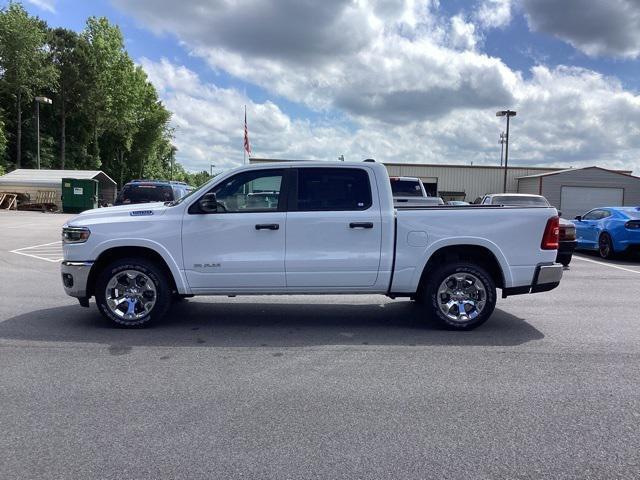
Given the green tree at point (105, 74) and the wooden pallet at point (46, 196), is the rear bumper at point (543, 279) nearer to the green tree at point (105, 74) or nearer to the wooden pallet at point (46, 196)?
the wooden pallet at point (46, 196)

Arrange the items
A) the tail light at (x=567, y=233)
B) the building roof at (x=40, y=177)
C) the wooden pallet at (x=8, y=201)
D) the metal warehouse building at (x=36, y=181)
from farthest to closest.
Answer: the building roof at (x=40, y=177)
the metal warehouse building at (x=36, y=181)
the wooden pallet at (x=8, y=201)
the tail light at (x=567, y=233)

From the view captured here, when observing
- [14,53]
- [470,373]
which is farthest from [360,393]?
[14,53]

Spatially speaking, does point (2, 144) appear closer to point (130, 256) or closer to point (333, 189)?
point (130, 256)

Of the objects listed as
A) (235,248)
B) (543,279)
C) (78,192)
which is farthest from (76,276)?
(78,192)

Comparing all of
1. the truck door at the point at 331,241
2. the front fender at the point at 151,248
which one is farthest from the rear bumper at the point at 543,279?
the front fender at the point at 151,248

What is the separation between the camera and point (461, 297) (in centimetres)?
604

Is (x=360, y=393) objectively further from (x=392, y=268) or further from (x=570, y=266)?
(x=570, y=266)

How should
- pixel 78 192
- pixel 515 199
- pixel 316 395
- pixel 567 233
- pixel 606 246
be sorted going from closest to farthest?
pixel 316 395 < pixel 567 233 < pixel 606 246 < pixel 515 199 < pixel 78 192

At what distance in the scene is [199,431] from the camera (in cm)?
347

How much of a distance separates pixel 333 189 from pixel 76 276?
3.06 m

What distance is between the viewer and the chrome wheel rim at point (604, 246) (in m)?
14.1

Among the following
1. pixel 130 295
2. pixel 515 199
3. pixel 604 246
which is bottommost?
pixel 130 295

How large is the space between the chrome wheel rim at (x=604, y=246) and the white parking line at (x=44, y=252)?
14.0 m

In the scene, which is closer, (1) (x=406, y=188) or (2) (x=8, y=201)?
(1) (x=406, y=188)
